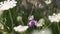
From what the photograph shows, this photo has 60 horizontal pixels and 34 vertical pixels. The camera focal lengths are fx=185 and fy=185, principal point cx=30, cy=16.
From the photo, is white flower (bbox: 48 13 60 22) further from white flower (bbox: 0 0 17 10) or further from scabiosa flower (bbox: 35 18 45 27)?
white flower (bbox: 0 0 17 10)

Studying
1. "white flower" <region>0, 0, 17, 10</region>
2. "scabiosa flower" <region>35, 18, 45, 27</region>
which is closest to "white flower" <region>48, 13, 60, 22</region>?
"scabiosa flower" <region>35, 18, 45, 27</region>

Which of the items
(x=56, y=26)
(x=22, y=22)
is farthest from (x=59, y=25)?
(x=22, y=22)

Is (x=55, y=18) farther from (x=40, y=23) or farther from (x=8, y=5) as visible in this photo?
(x=8, y=5)

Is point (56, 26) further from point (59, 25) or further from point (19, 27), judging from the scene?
point (19, 27)

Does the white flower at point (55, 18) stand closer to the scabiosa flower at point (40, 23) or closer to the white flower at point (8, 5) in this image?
the scabiosa flower at point (40, 23)

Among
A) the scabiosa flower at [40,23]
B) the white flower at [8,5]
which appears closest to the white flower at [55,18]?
the scabiosa flower at [40,23]

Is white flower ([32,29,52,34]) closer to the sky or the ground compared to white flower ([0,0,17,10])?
closer to the ground

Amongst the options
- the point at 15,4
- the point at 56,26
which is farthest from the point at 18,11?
the point at 56,26

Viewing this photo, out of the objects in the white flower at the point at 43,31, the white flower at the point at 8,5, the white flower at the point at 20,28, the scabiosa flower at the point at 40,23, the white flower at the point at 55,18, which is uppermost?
the white flower at the point at 8,5

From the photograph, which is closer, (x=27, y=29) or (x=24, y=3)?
(x=27, y=29)

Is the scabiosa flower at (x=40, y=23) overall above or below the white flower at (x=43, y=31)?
above

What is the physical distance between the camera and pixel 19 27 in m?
0.60

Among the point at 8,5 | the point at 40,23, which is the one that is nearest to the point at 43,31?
the point at 40,23

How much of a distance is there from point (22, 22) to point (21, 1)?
0.12 metres
